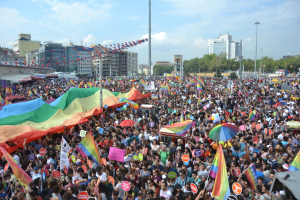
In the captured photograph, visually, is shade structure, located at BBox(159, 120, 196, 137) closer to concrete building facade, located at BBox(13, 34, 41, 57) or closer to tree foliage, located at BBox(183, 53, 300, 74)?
tree foliage, located at BBox(183, 53, 300, 74)

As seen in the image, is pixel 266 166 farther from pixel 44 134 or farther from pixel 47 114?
pixel 47 114

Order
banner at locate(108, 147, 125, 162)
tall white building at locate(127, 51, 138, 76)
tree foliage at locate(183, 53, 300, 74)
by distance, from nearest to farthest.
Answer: banner at locate(108, 147, 125, 162), tree foliage at locate(183, 53, 300, 74), tall white building at locate(127, 51, 138, 76)

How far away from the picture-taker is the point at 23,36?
10875 centimetres

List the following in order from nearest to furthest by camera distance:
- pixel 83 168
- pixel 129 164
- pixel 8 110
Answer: pixel 83 168 → pixel 129 164 → pixel 8 110

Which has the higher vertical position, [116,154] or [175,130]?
[175,130]

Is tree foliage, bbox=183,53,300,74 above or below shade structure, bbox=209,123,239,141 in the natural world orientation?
above

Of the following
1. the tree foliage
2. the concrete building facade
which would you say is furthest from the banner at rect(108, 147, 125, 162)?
the concrete building facade

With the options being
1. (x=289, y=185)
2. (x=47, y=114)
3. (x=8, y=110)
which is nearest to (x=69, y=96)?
(x=47, y=114)

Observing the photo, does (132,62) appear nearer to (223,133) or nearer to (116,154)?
(223,133)

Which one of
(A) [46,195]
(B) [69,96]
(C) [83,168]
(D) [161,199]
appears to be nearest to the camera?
(D) [161,199]

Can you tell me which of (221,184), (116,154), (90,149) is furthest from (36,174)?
(221,184)

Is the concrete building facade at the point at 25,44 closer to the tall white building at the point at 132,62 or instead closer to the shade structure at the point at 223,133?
the tall white building at the point at 132,62

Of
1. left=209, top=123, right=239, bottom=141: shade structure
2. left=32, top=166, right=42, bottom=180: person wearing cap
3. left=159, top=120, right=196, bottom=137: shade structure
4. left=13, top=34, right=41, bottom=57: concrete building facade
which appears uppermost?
left=13, top=34, right=41, bottom=57: concrete building facade

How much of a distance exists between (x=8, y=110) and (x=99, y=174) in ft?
26.4
